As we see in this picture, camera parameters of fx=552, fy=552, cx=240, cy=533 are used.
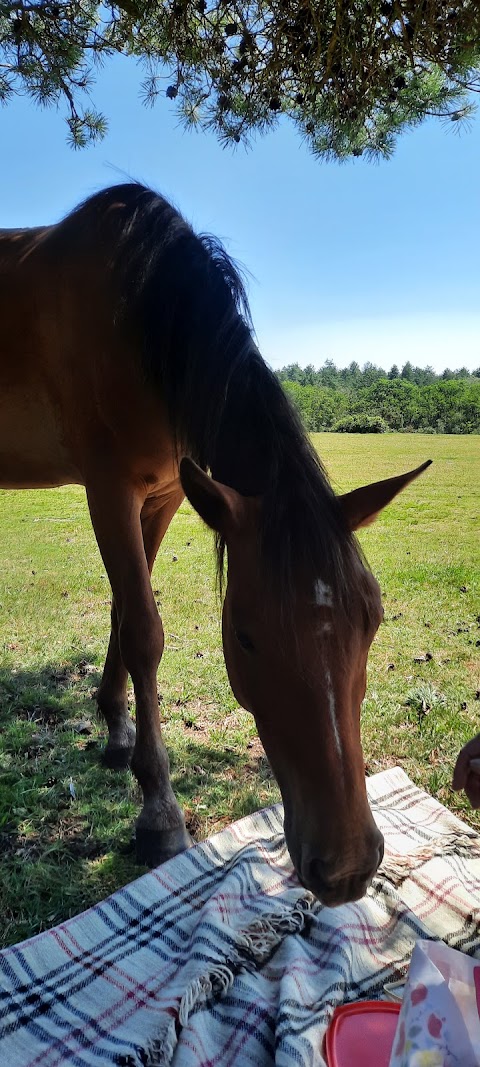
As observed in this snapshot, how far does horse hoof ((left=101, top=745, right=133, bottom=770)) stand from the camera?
9.48 ft

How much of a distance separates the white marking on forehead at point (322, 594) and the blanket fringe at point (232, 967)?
3.68 ft

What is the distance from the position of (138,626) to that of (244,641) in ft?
3.05

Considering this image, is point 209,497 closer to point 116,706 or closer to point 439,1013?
point 439,1013

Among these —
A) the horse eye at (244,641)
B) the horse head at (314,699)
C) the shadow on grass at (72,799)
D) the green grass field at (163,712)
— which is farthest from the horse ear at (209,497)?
the shadow on grass at (72,799)

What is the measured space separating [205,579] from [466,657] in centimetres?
312

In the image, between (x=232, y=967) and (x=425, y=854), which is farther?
(x=425, y=854)

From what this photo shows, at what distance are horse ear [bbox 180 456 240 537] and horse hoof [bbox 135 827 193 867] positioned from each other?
1.38 metres

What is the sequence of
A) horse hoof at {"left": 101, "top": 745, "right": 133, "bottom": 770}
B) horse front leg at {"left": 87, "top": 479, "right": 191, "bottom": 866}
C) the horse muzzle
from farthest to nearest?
horse hoof at {"left": 101, "top": 745, "right": 133, "bottom": 770} < horse front leg at {"left": 87, "top": 479, "right": 191, "bottom": 866} < the horse muzzle

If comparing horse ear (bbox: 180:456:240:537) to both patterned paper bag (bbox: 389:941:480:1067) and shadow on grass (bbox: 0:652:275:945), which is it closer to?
patterned paper bag (bbox: 389:941:480:1067)

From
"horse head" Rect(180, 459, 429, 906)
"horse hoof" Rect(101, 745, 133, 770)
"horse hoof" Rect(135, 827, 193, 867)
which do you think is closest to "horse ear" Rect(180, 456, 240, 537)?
"horse head" Rect(180, 459, 429, 906)

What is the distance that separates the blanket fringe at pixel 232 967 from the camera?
138 cm

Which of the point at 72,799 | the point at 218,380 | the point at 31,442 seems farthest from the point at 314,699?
the point at 31,442

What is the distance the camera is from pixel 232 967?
1.62m

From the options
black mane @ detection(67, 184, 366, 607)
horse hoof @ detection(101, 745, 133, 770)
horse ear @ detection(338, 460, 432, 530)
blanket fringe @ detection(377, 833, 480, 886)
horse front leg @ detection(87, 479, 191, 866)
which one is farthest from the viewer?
horse hoof @ detection(101, 745, 133, 770)
